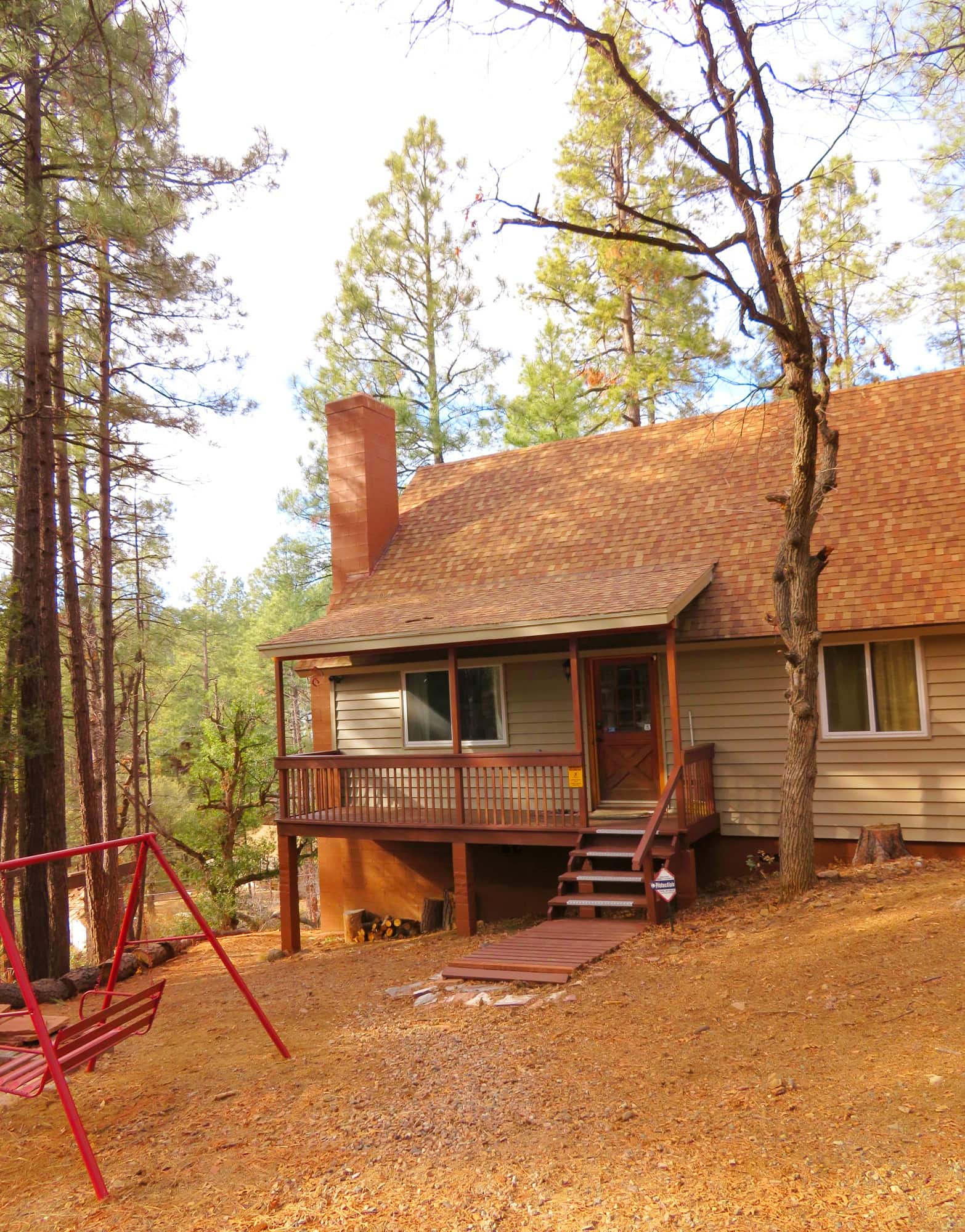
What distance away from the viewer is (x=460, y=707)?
13.0m

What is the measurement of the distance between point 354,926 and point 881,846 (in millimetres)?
7415

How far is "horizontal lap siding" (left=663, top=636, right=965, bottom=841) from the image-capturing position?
10125 millimetres

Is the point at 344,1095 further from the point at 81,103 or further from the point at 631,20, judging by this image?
the point at 631,20

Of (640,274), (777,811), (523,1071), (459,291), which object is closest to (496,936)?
(777,811)

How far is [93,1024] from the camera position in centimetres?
592

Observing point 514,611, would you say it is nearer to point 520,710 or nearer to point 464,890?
point 520,710

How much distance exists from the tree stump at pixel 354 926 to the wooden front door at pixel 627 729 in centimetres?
416

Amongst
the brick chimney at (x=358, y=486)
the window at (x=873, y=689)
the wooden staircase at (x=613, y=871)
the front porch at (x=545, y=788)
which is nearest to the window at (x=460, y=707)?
the front porch at (x=545, y=788)

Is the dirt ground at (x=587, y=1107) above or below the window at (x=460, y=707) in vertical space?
below

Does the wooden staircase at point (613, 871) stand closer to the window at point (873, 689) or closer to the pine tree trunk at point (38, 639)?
the window at point (873, 689)

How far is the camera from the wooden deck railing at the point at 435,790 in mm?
10930

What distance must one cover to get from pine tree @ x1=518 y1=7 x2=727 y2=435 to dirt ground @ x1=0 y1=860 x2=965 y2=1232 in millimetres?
A: 15345

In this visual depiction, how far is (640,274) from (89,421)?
11377 millimetres

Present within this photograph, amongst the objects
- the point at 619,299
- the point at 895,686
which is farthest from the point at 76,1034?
the point at 619,299
